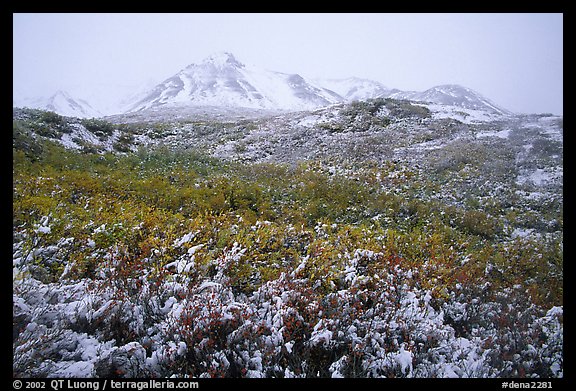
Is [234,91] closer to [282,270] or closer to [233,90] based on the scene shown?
[233,90]

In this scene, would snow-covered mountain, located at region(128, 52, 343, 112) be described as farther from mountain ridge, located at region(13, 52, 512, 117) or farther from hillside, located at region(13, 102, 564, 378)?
hillside, located at region(13, 102, 564, 378)

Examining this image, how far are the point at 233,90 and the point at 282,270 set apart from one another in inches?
2377

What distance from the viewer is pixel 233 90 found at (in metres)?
60.7

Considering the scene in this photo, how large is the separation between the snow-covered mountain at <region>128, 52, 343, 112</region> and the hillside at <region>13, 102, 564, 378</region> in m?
47.0

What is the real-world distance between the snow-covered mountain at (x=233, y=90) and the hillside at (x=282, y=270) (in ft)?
154

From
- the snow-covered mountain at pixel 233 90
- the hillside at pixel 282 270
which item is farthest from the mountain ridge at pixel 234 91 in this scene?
the hillside at pixel 282 270

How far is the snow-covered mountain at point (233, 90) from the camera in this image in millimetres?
56219

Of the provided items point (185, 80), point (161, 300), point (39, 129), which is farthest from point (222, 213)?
point (185, 80)

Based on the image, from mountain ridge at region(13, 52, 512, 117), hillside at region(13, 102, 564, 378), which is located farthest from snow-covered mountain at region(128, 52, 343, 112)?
hillside at region(13, 102, 564, 378)

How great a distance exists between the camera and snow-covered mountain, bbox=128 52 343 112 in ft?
184

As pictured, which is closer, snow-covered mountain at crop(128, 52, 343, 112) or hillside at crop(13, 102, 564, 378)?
hillside at crop(13, 102, 564, 378)

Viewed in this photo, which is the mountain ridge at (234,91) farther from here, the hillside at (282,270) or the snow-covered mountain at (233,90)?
the hillside at (282,270)
